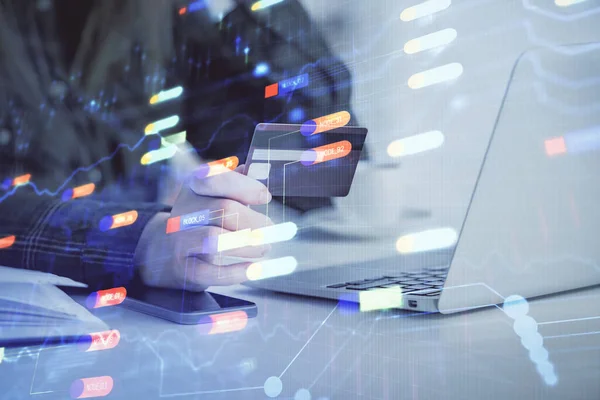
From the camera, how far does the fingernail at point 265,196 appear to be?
0.57 meters

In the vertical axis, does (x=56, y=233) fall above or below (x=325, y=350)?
above

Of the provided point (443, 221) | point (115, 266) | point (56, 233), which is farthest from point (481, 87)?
point (56, 233)

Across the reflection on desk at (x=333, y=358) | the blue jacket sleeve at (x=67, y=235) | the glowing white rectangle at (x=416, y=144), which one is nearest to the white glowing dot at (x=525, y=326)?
the reflection on desk at (x=333, y=358)

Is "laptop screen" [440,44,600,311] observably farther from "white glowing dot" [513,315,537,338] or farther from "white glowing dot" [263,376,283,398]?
"white glowing dot" [263,376,283,398]

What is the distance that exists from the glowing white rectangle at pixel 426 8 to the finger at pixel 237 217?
32 cm

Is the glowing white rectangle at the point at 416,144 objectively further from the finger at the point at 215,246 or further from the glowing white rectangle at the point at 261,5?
the glowing white rectangle at the point at 261,5

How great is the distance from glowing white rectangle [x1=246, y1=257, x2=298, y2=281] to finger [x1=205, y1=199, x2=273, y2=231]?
0.05m

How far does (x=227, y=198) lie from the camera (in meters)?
0.59

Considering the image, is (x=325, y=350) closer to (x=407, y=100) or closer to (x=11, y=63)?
(x=407, y=100)

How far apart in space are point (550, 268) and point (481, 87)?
23cm

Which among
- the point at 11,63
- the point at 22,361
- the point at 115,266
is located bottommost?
the point at 22,361

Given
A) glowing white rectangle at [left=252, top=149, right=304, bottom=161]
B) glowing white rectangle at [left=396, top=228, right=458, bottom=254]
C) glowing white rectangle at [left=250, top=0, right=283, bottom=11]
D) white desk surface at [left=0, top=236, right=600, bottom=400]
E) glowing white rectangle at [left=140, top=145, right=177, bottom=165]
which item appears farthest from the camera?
glowing white rectangle at [left=140, top=145, right=177, bottom=165]

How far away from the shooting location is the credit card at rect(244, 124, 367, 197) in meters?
0.56

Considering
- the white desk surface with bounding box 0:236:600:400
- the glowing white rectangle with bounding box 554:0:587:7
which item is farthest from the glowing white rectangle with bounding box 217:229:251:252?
the glowing white rectangle with bounding box 554:0:587:7
